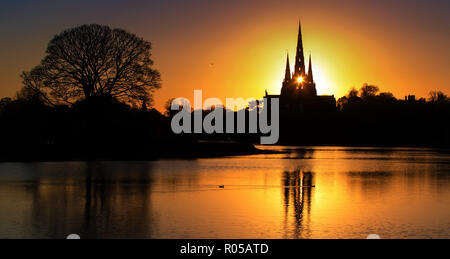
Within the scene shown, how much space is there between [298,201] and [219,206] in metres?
3.17

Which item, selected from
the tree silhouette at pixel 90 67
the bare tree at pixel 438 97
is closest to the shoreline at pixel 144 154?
the tree silhouette at pixel 90 67

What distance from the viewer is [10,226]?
15414 millimetres

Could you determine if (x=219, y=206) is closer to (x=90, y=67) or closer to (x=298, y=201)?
(x=298, y=201)

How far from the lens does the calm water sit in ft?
49.2

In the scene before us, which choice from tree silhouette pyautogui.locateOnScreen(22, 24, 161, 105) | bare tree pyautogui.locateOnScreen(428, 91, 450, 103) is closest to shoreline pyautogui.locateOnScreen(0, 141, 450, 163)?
tree silhouette pyautogui.locateOnScreen(22, 24, 161, 105)

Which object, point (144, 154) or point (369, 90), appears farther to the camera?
point (369, 90)

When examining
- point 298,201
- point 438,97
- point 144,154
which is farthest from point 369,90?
point 298,201

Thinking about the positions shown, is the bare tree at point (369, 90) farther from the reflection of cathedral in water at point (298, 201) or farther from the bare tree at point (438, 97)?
the reflection of cathedral in water at point (298, 201)

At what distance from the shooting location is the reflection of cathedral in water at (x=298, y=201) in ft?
51.1

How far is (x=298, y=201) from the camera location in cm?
2131

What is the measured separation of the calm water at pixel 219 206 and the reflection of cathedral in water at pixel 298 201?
3 centimetres
